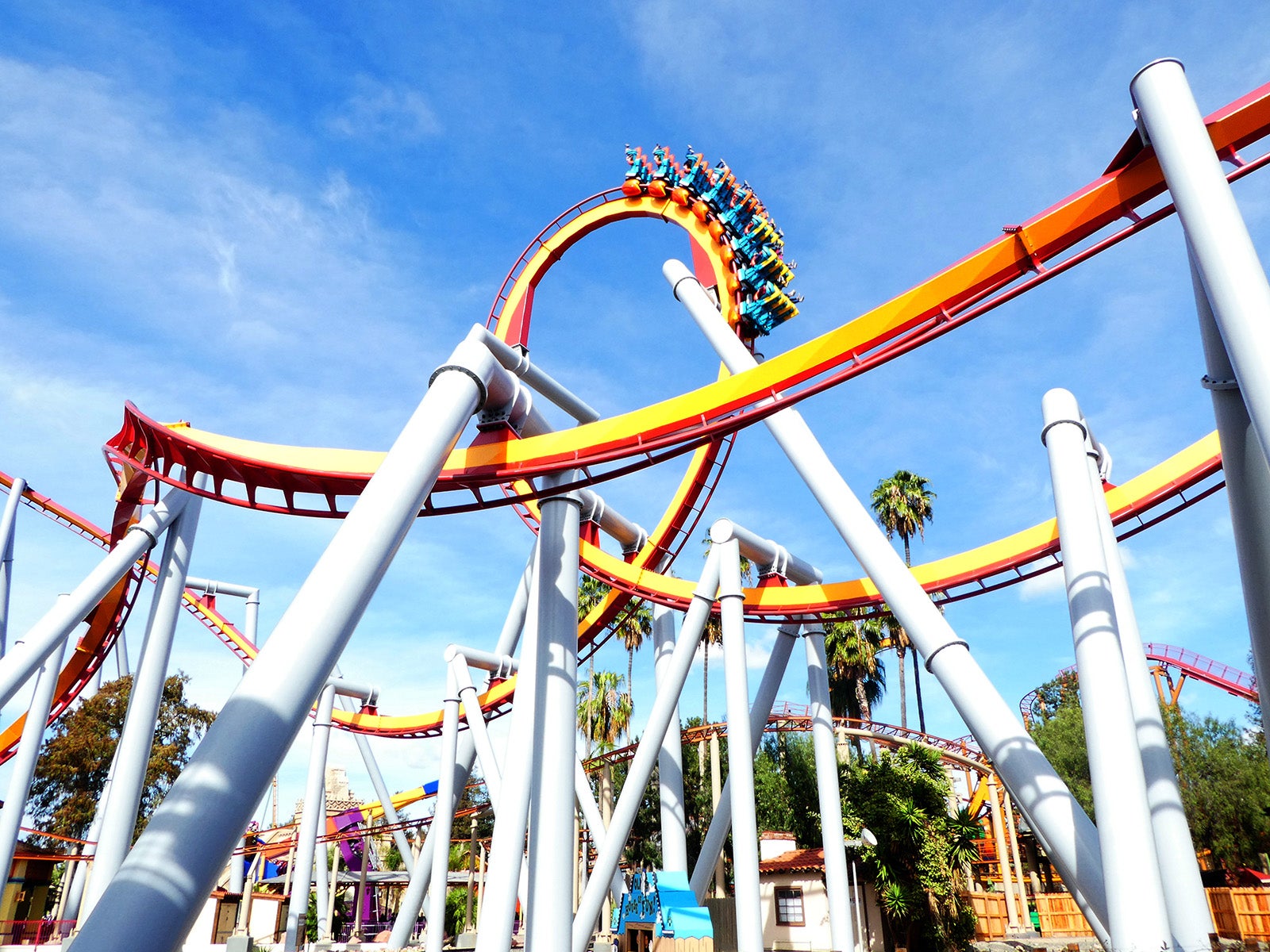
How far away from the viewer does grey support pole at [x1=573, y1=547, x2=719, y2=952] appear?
9.05 metres

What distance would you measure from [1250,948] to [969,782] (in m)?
10.7

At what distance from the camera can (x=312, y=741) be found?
1955 centimetres

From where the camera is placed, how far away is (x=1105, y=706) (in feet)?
20.8

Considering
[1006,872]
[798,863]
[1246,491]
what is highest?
[1246,491]

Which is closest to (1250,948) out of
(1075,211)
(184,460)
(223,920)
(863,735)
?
(863,735)

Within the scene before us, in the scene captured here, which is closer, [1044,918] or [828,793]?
[828,793]

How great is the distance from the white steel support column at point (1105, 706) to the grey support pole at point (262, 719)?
507 cm

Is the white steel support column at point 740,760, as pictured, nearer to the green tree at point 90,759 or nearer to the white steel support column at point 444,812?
the white steel support column at point 444,812

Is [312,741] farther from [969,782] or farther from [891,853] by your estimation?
[969,782]

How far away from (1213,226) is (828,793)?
9.65 metres

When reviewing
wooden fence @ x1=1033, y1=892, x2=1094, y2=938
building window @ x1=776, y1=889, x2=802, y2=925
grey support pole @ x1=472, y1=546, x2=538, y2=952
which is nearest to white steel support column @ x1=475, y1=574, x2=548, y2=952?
grey support pole @ x1=472, y1=546, x2=538, y2=952

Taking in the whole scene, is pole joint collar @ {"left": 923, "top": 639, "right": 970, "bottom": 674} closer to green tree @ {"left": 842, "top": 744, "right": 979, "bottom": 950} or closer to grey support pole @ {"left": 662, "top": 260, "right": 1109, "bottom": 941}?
grey support pole @ {"left": 662, "top": 260, "right": 1109, "bottom": 941}

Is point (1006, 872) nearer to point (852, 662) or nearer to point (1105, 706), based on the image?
point (852, 662)

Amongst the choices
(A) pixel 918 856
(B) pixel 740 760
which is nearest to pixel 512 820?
(B) pixel 740 760
